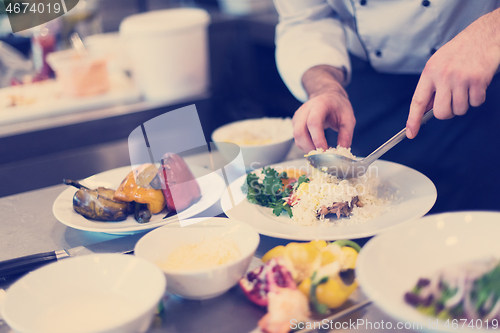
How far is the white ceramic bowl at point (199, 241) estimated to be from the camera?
0.62 metres

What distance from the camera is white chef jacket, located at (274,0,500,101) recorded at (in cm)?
128

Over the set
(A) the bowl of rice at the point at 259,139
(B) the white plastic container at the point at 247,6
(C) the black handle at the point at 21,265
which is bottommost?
(A) the bowl of rice at the point at 259,139

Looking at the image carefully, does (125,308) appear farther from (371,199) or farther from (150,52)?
(150,52)

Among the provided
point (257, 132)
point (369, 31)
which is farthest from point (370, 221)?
point (369, 31)

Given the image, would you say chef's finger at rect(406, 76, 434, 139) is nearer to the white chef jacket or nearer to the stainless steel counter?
the stainless steel counter

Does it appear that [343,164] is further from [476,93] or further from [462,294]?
[462,294]

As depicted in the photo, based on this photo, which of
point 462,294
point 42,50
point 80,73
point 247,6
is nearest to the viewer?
point 462,294

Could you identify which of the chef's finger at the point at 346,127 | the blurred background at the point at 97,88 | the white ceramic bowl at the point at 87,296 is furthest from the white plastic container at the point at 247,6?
the white ceramic bowl at the point at 87,296

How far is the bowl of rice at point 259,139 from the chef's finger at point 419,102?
0.44m

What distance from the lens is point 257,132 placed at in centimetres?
145

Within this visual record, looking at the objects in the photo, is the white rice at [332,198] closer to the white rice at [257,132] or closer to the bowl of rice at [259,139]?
the bowl of rice at [259,139]

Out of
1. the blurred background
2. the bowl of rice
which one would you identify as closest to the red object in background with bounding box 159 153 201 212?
the bowl of rice

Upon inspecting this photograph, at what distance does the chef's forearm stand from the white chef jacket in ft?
0.07

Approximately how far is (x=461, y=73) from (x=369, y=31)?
63 cm
